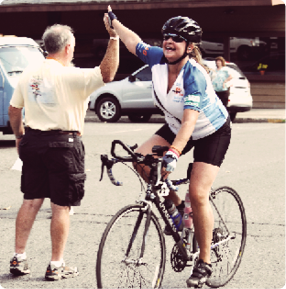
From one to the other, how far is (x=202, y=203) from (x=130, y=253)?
0.63 metres

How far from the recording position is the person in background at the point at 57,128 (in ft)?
15.6

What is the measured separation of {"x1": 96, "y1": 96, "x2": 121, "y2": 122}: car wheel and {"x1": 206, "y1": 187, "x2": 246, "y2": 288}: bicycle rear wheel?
539 inches

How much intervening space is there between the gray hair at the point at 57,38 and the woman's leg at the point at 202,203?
4.26 ft

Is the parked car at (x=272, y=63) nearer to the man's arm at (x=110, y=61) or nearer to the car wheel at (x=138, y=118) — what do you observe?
the car wheel at (x=138, y=118)

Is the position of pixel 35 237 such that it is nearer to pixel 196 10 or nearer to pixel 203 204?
pixel 203 204

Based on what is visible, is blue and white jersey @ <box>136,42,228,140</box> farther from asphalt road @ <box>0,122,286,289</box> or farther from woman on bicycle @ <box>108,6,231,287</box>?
asphalt road @ <box>0,122,286,289</box>

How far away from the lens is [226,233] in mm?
5027

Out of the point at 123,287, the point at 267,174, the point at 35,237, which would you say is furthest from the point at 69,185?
the point at 267,174

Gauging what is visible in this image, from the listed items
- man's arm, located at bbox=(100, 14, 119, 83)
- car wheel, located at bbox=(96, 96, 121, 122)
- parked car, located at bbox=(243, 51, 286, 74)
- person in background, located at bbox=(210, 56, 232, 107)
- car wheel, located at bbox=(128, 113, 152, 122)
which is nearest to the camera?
man's arm, located at bbox=(100, 14, 119, 83)

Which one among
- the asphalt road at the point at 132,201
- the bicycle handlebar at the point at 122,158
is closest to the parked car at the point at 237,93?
the asphalt road at the point at 132,201

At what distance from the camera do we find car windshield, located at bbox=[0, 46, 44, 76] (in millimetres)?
12977

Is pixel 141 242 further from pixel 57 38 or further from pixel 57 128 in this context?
pixel 57 38

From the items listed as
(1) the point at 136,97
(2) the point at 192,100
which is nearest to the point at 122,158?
(2) the point at 192,100

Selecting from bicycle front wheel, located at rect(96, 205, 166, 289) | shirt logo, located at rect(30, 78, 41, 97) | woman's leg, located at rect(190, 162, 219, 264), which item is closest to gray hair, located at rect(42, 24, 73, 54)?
shirt logo, located at rect(30, 78, 41, 97)
